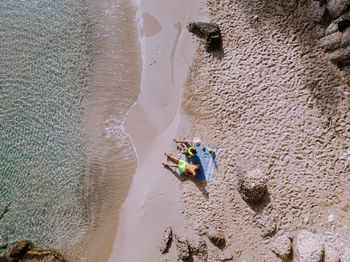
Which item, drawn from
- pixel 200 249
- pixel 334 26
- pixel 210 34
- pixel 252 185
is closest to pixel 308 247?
pixel 252 185

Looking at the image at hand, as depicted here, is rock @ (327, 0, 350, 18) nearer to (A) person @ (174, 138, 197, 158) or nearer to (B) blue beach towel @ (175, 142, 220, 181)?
(B) blue beach towel @ (175, 142, 220, 181)

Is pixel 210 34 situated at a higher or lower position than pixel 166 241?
higher

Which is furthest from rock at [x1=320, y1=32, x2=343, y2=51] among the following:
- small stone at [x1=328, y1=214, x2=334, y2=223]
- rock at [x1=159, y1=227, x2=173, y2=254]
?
rock at [x1=159, y1=227, x2=173, y2=254]

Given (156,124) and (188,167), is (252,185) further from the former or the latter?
(156,124)

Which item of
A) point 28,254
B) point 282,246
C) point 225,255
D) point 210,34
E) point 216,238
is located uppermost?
point 210,34

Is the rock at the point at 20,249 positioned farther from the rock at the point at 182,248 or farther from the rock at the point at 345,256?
the rock at the point at 345,256

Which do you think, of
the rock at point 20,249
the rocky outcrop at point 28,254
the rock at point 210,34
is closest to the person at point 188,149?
the rock at point 210,34

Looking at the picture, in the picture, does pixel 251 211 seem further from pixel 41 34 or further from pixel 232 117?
pixel 41 34
